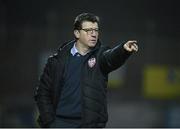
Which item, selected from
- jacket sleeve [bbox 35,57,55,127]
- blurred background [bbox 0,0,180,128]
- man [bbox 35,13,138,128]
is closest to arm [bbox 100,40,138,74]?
man [bbox 35,13,138,128]

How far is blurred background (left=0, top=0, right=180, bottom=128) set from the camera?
19.4 feet

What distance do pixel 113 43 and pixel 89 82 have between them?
3577mm

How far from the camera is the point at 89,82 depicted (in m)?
2.26

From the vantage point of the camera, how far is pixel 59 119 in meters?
2.32

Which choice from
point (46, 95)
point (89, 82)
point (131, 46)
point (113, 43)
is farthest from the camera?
point (113, 43)

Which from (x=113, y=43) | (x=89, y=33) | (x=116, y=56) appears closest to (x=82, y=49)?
(x=89, y=33)

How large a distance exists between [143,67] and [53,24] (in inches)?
38.3

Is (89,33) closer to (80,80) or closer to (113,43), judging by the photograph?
(80,80)

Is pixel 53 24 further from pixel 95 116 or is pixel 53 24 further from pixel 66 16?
pixel 95 116

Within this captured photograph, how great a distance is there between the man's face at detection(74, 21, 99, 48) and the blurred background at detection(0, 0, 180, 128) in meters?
3.51

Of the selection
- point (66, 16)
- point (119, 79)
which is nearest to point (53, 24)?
point (66, 16)

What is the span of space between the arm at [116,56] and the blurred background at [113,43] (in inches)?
140

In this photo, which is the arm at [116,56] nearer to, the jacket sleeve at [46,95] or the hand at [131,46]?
the hand at [131,46]

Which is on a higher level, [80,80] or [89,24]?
[89,24]
